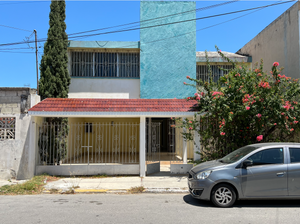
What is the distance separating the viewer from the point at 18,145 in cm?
946

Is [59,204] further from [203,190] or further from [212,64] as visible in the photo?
[212,64]

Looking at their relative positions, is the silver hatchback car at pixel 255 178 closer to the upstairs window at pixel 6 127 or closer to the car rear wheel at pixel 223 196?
the car rear wheel at pixel 223 196

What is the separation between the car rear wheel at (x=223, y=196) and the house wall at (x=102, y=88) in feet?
29.3

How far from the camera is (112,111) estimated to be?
9.57 meters

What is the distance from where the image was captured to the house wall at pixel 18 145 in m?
9.41

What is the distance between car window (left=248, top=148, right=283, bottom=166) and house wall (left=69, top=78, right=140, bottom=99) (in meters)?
8.91

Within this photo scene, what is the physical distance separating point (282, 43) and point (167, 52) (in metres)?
5.77

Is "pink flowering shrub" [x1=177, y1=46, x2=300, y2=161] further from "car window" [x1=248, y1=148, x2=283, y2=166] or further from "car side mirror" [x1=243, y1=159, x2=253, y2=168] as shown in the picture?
"car side mirror" [x1=243, y1=159, x2=253, y2=168]

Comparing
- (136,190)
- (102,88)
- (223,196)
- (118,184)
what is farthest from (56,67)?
(223,196)

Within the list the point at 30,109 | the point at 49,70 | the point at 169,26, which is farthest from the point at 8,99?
the point at 169,26

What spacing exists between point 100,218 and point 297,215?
4.19 m

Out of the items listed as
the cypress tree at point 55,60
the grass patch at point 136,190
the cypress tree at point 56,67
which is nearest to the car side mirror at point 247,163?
the grass patch at point 136,190

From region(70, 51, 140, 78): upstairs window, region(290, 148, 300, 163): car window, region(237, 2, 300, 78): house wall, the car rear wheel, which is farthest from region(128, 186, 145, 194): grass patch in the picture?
region(237, 2, 300, 78): house wall

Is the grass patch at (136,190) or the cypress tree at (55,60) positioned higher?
the cypress tree at (55,60)
